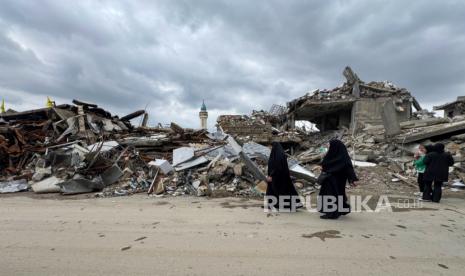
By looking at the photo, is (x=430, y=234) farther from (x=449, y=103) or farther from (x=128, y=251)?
(x=449, y=103)

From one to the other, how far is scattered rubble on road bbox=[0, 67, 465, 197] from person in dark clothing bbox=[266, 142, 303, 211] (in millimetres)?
1756

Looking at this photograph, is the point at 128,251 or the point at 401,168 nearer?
the point at 128,251

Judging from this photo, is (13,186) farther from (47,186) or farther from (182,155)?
(182,155)

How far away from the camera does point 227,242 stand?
3436 millimetres

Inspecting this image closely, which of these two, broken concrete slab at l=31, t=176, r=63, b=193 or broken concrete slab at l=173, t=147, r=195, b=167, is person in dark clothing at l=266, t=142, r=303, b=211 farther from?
broken concrete slab at l=31, t=176, r=63, b=193

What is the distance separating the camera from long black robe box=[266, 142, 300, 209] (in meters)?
4.93

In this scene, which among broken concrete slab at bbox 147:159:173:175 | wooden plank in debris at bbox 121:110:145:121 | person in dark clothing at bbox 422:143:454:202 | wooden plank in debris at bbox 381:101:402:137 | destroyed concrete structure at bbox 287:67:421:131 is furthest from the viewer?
wooden plank in debris at bbox 121:110:145:121

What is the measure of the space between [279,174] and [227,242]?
6.34 feet

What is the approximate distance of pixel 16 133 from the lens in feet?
33.7

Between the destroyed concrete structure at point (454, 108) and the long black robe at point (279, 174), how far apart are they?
18755 millimetres

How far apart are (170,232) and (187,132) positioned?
8.31 metres

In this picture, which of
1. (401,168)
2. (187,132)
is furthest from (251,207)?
(187,132)

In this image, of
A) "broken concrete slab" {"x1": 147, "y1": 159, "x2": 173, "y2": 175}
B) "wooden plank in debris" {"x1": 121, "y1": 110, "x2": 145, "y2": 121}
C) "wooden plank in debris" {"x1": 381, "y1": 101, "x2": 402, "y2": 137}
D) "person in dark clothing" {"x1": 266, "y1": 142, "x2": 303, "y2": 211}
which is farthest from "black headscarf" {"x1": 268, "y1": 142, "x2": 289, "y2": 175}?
"wooden plank in debris" {"x1": 121, "y1": 110, "x2": 145, "y2": 121}

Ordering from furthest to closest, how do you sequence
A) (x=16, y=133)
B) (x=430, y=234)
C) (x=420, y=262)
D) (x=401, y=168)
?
(x=16, y=133)
(x=401, y=168)
(x=430, y=234)
(x=420, y=262)
